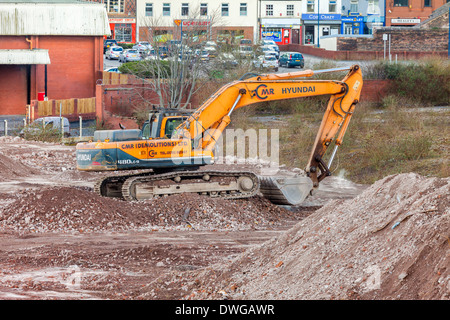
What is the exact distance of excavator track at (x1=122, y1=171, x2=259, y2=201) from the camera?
16203 millimetres

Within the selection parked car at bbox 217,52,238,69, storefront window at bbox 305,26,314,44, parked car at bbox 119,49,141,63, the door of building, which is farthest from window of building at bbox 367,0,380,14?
parked car at bbox 217,52,238,69

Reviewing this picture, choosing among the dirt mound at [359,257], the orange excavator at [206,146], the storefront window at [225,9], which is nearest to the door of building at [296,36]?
the storefront window at [225,9]

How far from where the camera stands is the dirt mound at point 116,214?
14.6 m

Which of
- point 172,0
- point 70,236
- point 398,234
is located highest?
point 172,0

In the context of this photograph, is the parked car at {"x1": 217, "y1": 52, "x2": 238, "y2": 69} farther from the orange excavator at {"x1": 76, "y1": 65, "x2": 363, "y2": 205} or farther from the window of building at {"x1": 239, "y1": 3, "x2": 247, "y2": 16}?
the window of building at {"x1": 239, "y1": 3, "x2": 247, "y2": 16}

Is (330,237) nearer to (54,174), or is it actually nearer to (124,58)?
(54,174)

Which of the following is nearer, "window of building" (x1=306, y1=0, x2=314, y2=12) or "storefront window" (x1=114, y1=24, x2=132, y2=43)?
"storefront window" (x1=114, y1=24, x2=132, y2=43)

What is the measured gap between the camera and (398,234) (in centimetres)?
848

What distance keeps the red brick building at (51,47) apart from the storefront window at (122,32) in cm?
3226

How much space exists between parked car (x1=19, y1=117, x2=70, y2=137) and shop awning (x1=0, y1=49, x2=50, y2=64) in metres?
8.34

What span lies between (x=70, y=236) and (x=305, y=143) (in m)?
12.9

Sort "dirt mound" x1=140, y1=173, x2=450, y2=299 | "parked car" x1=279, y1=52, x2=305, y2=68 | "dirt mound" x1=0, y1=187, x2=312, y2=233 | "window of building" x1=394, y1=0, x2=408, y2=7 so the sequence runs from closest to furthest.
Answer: "dirt mound" x1=140, y1=173, x2=450, y2=299 → "dirt mound" x1=0, y1=187, x2=312, y2=233 → "parked car" x1=279, y1=52, x2=305, y2=68 → "window of building" x1=394, y1=0, x2=408, y2=7

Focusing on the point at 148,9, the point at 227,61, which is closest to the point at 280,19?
the point at 148,9

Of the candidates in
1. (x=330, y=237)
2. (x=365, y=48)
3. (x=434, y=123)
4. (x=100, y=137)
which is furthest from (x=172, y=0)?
(x=330, y=237)
